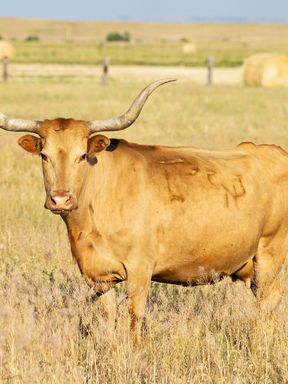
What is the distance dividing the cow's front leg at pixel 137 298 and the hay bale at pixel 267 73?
3147cm

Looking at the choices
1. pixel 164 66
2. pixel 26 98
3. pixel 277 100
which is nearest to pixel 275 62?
pixel 277 100

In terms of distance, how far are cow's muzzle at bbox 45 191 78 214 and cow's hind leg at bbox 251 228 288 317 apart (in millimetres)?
1696

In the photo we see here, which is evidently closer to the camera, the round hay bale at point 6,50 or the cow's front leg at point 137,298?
the cow's front leg at point 137,298

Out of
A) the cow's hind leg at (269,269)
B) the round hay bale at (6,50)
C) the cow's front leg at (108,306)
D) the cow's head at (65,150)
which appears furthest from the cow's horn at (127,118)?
the round hay bale at (6,50)

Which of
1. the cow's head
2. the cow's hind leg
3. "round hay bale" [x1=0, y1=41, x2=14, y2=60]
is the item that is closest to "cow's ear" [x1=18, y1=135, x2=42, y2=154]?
the cow's head

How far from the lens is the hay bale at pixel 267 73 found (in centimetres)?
3666

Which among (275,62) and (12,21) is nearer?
(275,62)

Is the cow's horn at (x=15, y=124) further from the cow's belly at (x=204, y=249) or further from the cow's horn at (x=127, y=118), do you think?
the cow's belly at (x=204, y=249)

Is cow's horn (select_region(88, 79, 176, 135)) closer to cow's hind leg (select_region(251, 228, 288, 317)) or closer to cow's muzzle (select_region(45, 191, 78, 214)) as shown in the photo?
cow's muzzle (select_region(45, 191, 78, 214))

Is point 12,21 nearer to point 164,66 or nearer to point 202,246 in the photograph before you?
point 164,66

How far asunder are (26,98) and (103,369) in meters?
22.3

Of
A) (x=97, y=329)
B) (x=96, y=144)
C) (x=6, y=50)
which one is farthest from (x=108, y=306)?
(x=6, y=50)

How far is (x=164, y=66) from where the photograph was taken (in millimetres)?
54750

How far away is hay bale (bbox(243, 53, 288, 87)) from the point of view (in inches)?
1443
